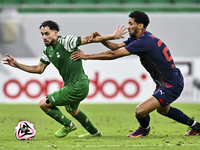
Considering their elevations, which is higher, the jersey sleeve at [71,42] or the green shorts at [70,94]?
the jersey sleeve at [71,42]

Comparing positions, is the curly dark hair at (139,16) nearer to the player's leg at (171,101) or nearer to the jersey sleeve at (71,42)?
the jersey sleeve at (71,42)

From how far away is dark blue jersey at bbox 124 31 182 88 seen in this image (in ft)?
16.7

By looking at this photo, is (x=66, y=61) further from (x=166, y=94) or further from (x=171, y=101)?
(x=171, y=101)

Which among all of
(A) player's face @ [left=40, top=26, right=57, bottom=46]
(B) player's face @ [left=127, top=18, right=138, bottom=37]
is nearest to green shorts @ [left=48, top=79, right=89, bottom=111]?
(A) player's face @ [left=40, top=26, right=57, bottom=46]

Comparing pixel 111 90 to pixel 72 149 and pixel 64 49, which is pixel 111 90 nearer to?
pixel 64 49

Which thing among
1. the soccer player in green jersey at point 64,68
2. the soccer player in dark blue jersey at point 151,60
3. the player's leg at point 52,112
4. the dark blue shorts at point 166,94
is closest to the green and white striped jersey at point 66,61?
the soccer player in green jersey at point 64,68

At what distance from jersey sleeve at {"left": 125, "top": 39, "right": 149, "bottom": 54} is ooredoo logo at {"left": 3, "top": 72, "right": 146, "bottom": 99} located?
5.54 meters

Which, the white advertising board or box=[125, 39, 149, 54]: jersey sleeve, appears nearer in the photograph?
box=[125, 39, 149, 54]: jersey sleeve

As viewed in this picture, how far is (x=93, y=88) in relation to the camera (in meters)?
10.6

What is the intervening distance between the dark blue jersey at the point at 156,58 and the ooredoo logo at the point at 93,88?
525 centimetres

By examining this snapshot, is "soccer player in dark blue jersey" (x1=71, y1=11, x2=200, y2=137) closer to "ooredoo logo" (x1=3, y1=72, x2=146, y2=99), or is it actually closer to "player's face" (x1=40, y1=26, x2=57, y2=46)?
"player's face" (x1=40, y1=26, x2=57, y2=46)

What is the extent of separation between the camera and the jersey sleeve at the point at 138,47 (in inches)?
199

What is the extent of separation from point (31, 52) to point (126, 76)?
9.60 feet

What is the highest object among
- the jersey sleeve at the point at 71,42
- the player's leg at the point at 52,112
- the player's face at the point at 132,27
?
the player's face at the point at 132,27
